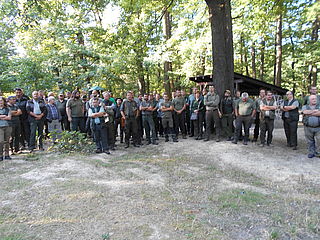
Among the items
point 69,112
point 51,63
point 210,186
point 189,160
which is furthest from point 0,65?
point 210,186

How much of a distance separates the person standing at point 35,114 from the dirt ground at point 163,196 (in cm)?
62

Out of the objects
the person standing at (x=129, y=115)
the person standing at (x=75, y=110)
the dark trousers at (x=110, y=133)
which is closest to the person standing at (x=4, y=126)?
the person standing at (x=75, y=110)

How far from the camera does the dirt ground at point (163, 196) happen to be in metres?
2.94

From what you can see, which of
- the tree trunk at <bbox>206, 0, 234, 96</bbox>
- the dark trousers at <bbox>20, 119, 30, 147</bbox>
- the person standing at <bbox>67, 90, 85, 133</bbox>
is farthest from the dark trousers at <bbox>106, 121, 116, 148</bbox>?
the tree trunk at <bbox>206, 0, 234, 96</bbox>

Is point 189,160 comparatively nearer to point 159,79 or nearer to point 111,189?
point 111,189

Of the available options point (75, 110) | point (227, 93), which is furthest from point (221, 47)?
point (75, 110)

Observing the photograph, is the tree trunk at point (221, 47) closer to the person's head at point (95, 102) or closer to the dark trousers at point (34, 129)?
the person's head at point (95, 102)

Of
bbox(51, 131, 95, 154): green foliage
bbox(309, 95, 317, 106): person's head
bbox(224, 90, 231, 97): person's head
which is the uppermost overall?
bbox(224, 90, 231, 97): person's head

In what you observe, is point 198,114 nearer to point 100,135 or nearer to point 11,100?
point 100,135

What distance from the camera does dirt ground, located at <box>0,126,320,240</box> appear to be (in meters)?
2.94

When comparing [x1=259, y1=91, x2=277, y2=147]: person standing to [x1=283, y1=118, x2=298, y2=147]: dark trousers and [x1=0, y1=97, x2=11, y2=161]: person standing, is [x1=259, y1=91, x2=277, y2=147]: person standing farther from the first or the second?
[x1=0, y1=97, x2=11, y2=161]: person standing

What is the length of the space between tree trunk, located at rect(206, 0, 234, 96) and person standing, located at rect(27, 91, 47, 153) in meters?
5.85

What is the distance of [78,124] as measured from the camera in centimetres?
799

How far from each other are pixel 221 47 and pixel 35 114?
21.1ft
